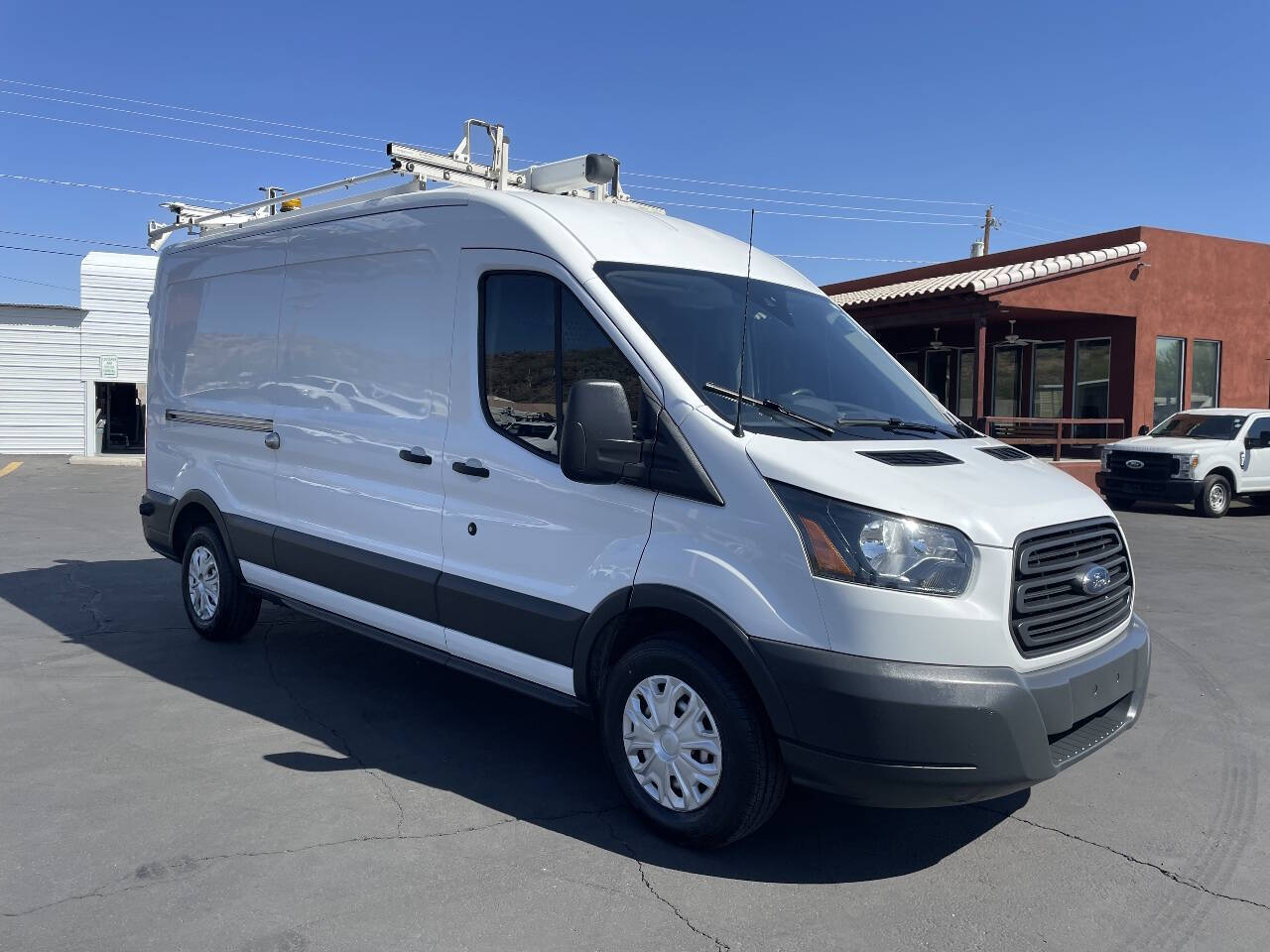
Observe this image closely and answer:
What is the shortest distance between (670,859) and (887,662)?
114cm

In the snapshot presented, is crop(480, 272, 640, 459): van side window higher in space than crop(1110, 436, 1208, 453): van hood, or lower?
higher

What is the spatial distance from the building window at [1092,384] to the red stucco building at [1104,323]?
0.07 ft

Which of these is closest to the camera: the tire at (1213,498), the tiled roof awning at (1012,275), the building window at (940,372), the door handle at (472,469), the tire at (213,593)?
the door handle at (472,469)

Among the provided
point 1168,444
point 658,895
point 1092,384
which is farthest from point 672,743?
point 1092,384

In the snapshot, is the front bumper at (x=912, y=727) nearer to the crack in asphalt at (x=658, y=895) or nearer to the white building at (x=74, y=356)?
the crack in asphalt at (x=658, y=895)

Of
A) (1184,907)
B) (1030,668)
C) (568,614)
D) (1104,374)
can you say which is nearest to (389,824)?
(568,614)

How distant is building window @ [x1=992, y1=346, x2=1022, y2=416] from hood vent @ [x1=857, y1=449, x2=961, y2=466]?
20.0m

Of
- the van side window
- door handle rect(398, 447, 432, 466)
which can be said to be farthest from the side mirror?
door handle rect(398, 447, 432, 466)

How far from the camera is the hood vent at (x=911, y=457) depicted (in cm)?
382

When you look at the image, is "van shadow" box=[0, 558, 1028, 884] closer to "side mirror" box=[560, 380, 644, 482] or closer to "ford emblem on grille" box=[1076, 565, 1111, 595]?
"ford emblem on grille" box=[1076, 565, 1111, 595]

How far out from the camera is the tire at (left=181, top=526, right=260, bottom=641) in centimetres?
668

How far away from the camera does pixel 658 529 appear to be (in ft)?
12.9

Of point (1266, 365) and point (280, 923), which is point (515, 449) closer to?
point (280, 923)

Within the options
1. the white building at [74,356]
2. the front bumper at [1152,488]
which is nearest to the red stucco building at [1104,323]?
the front bumper at [1152,488]
